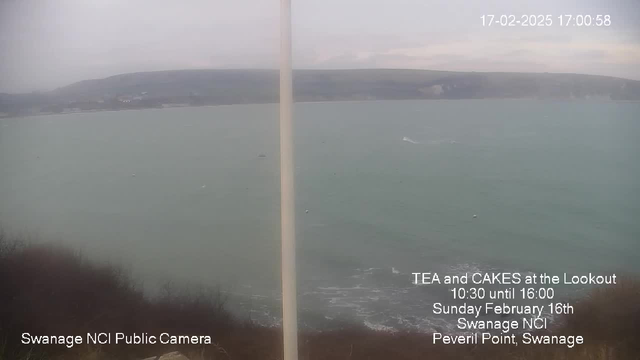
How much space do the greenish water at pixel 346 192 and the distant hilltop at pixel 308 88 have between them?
0.16ft

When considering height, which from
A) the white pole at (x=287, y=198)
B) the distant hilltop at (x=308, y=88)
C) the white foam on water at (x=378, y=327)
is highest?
the distant hilltop at (x=308, y=88)

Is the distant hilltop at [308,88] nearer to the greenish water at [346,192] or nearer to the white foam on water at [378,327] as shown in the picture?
the greenish water at [346,192]

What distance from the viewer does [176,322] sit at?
6.31ft

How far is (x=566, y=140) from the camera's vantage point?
1.88m

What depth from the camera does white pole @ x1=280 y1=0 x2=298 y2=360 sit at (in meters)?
1.81

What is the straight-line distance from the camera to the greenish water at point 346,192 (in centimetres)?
188

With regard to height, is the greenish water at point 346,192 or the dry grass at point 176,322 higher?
the greenish water at point 346,192

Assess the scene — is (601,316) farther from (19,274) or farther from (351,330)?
(19,274)

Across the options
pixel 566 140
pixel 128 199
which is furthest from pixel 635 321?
pixel 128 199

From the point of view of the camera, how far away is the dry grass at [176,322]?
1.85 m

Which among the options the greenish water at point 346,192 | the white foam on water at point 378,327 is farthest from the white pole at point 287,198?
the white foam on water at point 378,327

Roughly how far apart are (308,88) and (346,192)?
493 mm

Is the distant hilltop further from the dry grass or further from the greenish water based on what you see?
the dry grass

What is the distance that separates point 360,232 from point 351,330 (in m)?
0.43
